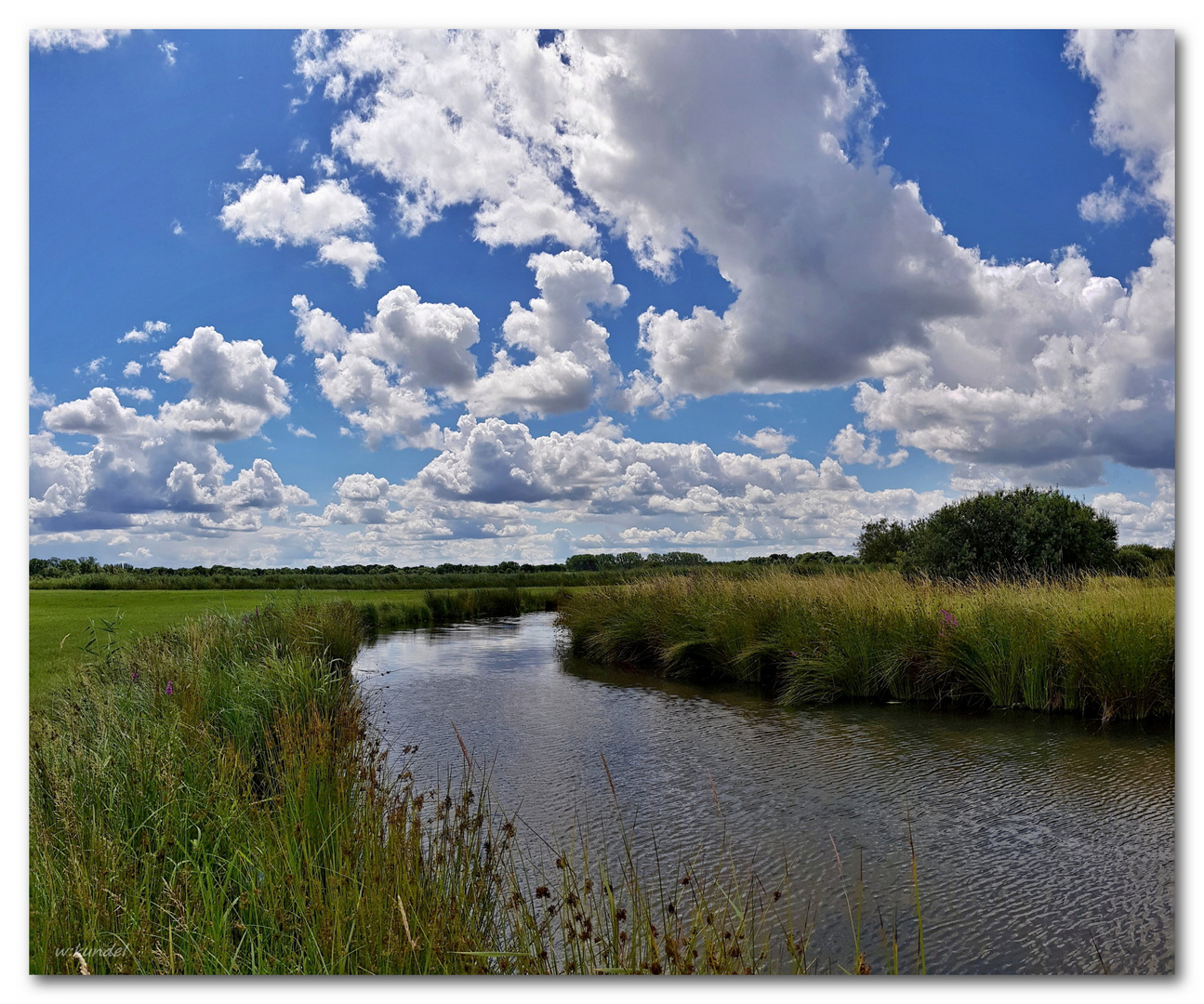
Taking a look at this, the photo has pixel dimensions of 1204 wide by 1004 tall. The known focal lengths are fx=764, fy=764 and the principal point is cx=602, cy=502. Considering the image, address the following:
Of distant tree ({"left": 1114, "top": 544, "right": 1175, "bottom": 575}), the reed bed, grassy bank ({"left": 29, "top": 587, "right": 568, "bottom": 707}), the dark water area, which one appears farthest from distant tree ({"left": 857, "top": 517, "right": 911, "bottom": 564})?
grassy bank ({"left": 29, "top": 587, "right": 568, "bottom": 707})

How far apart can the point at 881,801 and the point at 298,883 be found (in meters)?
4.46

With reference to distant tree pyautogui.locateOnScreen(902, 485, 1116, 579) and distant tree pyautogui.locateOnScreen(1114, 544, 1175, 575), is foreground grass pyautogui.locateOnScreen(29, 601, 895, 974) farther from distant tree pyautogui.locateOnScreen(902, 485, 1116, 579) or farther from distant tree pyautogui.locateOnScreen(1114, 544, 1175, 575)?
distant tree pyautogui.locateOnScreen(902, 485, 1116, 579)

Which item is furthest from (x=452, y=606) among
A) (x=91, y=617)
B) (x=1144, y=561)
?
(x=1144, y=561)

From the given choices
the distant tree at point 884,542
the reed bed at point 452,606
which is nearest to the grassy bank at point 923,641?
the reed bed at point 452,606

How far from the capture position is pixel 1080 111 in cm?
476

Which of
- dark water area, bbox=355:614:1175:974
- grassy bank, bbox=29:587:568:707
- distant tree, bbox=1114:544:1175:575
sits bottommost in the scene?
dark water area, bbox=355:614:1175:974

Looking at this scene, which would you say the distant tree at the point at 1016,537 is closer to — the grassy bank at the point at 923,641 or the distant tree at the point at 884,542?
the grassy bank at the point at 923,641

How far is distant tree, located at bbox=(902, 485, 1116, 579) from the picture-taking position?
13.8 meters

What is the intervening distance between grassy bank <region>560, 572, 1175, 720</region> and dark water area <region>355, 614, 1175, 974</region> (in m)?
0.52

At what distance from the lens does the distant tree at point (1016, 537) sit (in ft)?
45.1

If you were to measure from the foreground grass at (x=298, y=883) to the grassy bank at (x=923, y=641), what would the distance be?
224 inches

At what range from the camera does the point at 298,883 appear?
3.03 meters

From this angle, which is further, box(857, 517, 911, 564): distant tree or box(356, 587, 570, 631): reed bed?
box(356, 587, 570, 631): reed bed

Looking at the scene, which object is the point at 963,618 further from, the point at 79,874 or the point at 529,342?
the point at 79,874
